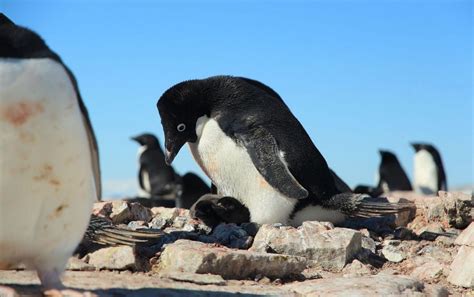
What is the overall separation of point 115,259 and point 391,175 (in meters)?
16.4

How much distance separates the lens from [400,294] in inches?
171

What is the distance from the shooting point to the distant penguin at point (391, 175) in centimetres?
1997

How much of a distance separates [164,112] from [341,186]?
1861mm

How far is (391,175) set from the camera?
20203mm

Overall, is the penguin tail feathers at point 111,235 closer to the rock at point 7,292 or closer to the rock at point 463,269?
the rock at point 7,292

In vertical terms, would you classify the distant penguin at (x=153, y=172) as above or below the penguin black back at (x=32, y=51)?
below

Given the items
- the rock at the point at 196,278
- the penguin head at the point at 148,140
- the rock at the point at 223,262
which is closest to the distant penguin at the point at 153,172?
the penguin head at the point at 148,140

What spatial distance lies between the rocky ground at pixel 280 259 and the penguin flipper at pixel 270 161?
475mm

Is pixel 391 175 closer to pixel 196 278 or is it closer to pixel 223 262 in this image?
pixel 223 262

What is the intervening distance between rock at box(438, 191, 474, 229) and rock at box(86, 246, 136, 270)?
3589mm

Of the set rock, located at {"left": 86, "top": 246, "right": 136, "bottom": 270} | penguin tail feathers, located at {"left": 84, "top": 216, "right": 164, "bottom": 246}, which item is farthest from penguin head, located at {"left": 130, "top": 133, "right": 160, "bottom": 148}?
rock, located at {"left": 86, "top": 246, "right": 136, "bottom": 270}

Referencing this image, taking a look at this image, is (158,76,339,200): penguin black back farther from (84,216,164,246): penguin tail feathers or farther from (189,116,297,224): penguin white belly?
(84,216,164,246): penguin tail feathers

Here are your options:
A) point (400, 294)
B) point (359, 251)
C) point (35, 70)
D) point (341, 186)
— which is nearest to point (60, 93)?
point (35, 70)

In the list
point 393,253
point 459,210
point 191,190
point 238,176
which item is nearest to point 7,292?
point 238,176
